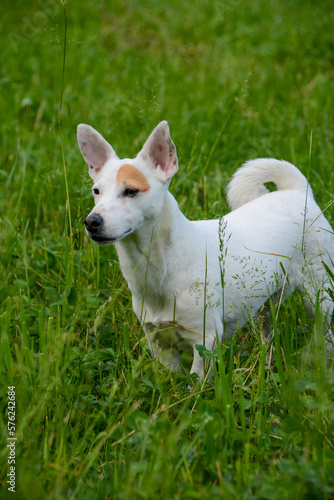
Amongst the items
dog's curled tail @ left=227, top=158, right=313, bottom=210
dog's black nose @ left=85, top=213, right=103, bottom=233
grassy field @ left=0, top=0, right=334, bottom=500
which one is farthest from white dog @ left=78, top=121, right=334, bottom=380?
dog's curled tail @ left=227, top=158, right=313, bottom=210

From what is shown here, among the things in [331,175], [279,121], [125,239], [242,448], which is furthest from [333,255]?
[279,121]

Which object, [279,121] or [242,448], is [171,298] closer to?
[242,448]

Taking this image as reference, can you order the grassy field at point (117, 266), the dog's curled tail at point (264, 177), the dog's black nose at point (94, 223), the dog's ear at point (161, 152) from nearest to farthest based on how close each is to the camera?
the grassy field at point (117, 266)
the dog's black nose at point (94, 223)
the dog's ear at point (161, 152)
the dog's curled tail at point (264, 177)

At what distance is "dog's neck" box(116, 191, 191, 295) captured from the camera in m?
2.57

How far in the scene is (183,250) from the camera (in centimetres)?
260

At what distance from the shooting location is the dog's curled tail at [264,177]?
3.19m

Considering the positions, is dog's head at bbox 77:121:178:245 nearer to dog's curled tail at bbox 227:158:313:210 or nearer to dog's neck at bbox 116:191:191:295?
dog's neck at bbox 116:191:191:295

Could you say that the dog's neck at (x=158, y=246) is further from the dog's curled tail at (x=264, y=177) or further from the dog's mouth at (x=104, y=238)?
the dog's curled tail at (x=264, y=177)

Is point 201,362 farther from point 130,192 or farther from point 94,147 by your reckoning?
point 94,147

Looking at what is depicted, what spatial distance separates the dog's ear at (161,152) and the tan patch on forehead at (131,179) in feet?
0.43

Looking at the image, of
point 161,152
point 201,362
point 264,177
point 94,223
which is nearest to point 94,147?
A: point 161,152

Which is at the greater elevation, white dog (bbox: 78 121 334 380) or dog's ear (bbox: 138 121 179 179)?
dog's ear (bbox: 138 121 179 179)

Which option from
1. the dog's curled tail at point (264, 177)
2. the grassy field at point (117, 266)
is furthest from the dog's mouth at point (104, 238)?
the dog's curled tail at point (264, 177)

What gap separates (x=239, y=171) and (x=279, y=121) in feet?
6.47
